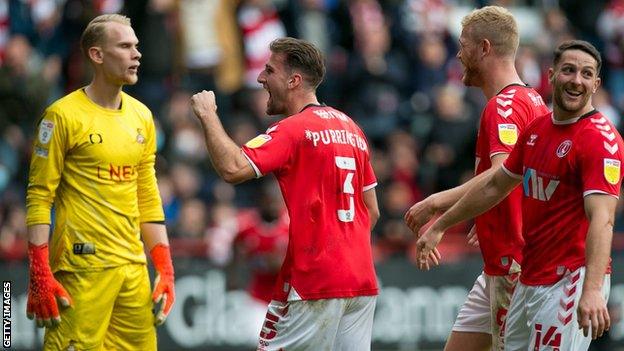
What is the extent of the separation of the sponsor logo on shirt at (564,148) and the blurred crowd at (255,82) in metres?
8.67

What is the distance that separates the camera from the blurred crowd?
17656 mm

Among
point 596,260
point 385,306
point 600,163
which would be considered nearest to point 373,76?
point 385,306

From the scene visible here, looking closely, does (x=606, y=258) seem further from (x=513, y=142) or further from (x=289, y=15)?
(x=289, y=15)

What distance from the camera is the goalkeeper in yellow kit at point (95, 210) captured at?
30.1ft

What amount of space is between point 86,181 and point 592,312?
358 cm

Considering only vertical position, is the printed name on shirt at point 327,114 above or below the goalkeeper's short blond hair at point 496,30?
below

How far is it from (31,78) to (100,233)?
9.65 meters

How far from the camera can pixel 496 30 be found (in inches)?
371

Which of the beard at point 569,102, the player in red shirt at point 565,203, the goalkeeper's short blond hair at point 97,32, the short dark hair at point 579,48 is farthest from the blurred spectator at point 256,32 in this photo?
the beard at point 569,102

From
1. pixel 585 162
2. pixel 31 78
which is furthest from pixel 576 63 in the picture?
pixel 31 78

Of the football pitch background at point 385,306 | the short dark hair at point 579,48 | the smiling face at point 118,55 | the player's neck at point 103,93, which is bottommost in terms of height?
the football pitch background at point 385,306

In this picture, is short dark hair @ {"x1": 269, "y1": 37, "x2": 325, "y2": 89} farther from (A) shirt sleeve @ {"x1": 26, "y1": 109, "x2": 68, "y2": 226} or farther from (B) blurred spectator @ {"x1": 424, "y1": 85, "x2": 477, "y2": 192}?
(B) blurred spectator @ {"x1": 424, "y1": 85, "x2": 477, "y2": 192}

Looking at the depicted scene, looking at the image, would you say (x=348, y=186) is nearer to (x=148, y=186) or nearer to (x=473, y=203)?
(x=473, y=203)

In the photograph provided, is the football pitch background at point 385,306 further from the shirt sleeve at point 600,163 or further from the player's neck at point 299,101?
the shirt sleeve at point 600,163
